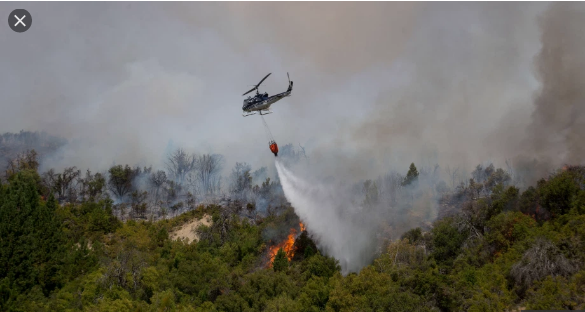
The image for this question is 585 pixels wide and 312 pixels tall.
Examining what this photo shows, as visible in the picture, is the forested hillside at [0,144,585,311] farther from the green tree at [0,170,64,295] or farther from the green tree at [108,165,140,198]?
the green tree at [108,165,140,198]

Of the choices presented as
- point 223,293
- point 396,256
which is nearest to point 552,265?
point 396,256

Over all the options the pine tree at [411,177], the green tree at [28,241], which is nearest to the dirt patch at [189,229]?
the green tree at [28,241]

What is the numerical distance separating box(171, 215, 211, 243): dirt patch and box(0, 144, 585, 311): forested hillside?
12.1 metres

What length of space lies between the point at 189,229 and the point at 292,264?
51.2 m

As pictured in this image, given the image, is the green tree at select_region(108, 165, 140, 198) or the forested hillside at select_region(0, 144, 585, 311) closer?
the forested hillside at select_region(0, 144, 585, 311)

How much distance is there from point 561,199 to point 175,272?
196 ft

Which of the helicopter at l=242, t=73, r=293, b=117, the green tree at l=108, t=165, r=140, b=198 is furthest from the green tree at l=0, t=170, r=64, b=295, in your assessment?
the green tree at l=108, t=165, r=140, b=198

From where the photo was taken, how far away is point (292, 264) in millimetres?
72250

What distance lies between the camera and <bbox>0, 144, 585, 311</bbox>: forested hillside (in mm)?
45688

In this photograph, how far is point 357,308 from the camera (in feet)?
144

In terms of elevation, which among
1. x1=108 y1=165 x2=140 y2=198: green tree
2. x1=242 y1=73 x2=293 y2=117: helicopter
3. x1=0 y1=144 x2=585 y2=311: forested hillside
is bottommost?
x1=0 y1=144 x2=585 y2=311: forested hillside

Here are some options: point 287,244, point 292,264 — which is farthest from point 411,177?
point 292,264

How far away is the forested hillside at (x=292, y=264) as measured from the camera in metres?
45.7

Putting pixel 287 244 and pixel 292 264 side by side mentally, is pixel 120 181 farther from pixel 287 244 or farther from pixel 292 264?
pixel 292 264
